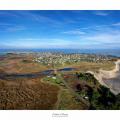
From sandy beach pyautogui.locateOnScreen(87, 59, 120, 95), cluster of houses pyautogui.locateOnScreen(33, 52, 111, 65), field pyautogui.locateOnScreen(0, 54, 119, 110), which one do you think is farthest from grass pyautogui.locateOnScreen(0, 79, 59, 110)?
sandy beach pyautogui.locateOnScreen(87, 59, 120, 95)

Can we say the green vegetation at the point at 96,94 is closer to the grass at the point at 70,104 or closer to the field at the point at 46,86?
the field at the point at 46,86

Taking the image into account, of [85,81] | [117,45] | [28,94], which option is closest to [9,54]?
[28,94]

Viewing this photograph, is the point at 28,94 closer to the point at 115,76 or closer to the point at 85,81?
the point at 85,81

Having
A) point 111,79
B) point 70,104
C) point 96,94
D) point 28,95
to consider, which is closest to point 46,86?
point 28,95

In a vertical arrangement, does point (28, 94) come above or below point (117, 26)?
below

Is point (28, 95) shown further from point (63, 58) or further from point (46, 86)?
point (63, 58)

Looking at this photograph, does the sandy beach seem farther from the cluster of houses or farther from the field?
the cluster of houses

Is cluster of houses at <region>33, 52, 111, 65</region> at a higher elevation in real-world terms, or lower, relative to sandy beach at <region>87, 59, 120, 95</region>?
higher

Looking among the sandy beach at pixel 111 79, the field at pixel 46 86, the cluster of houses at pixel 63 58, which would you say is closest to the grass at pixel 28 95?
the field at pixel 46 86
